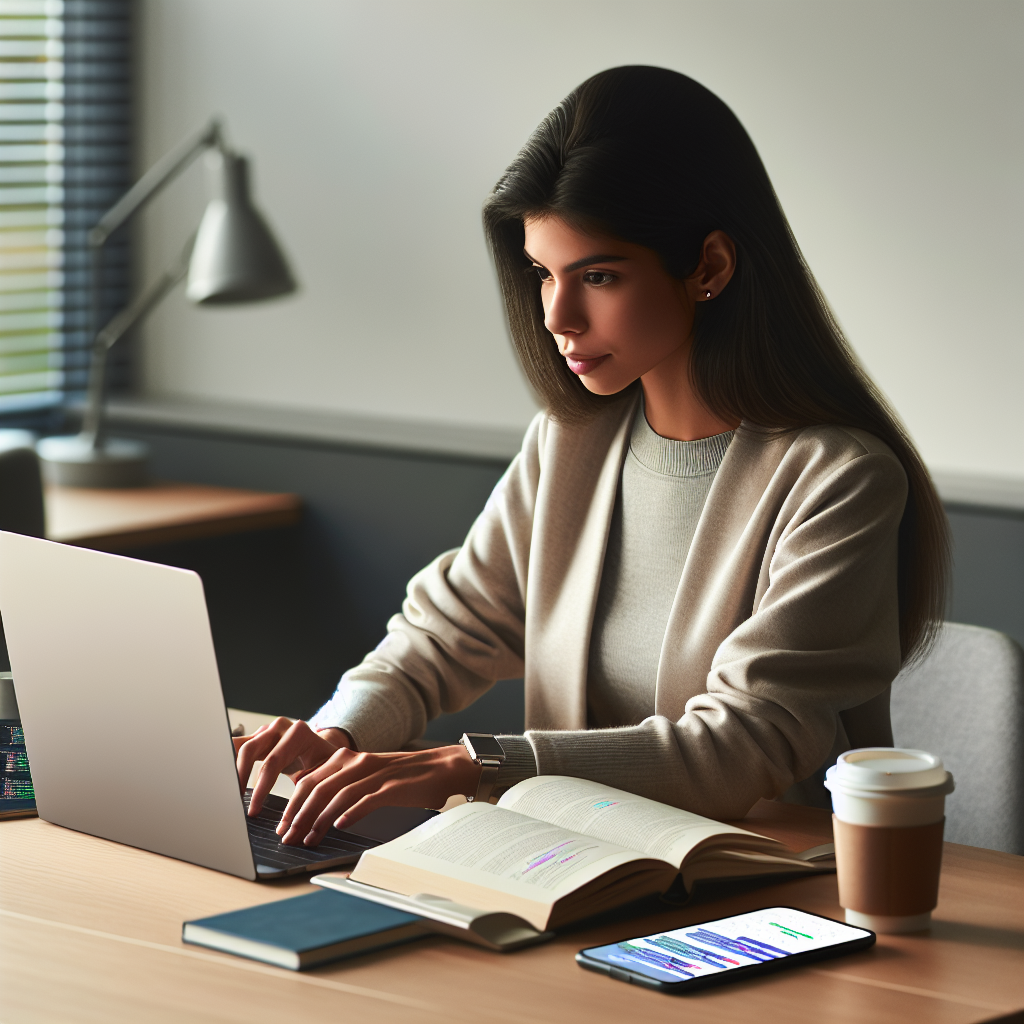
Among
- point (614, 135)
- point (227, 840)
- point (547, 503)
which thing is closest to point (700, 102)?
point (614, 135)

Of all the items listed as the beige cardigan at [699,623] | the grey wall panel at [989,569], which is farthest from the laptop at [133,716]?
the grey wall panel at [989,569]

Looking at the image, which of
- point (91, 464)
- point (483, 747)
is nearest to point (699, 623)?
point (483, 747)

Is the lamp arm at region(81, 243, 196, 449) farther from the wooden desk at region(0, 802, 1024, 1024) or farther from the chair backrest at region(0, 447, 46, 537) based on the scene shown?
the wooden desk at region(0, 802, 1024, 1024)

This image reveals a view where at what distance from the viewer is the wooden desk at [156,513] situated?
9.08 ft

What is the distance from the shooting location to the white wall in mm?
2504

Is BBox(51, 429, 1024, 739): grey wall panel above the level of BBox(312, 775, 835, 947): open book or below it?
below

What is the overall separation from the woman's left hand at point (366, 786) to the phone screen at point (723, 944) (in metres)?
0.28

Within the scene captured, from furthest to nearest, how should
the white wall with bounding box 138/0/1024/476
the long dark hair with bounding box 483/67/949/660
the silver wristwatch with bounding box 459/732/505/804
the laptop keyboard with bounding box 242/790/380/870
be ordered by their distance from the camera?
the white wall with bounding box 138/0/1024/476 < the long dark hair with bounding box 483/67/949/660 < the silver wristwatch with bounding box 459/732/505/804 < the laptop keyboard with bounding box 242/790/380/870

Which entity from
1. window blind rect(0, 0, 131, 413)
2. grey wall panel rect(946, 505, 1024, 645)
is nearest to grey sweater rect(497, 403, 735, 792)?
grey wall panel rect(946, 505, 1024, 645)

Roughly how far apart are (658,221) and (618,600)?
16.3 inches

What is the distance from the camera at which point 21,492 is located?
256 centimetres

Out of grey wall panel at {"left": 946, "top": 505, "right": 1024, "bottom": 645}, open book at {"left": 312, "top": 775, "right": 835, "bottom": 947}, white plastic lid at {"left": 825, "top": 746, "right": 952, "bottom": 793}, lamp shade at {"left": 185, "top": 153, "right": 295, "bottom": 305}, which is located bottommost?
grey wall panel at {"left": 946, "top": 505, "right": 1024, "bottom": 645}

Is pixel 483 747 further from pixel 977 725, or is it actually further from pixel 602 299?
pixel 977 725

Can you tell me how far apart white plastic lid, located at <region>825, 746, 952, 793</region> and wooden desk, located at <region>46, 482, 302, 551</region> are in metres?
1.82
